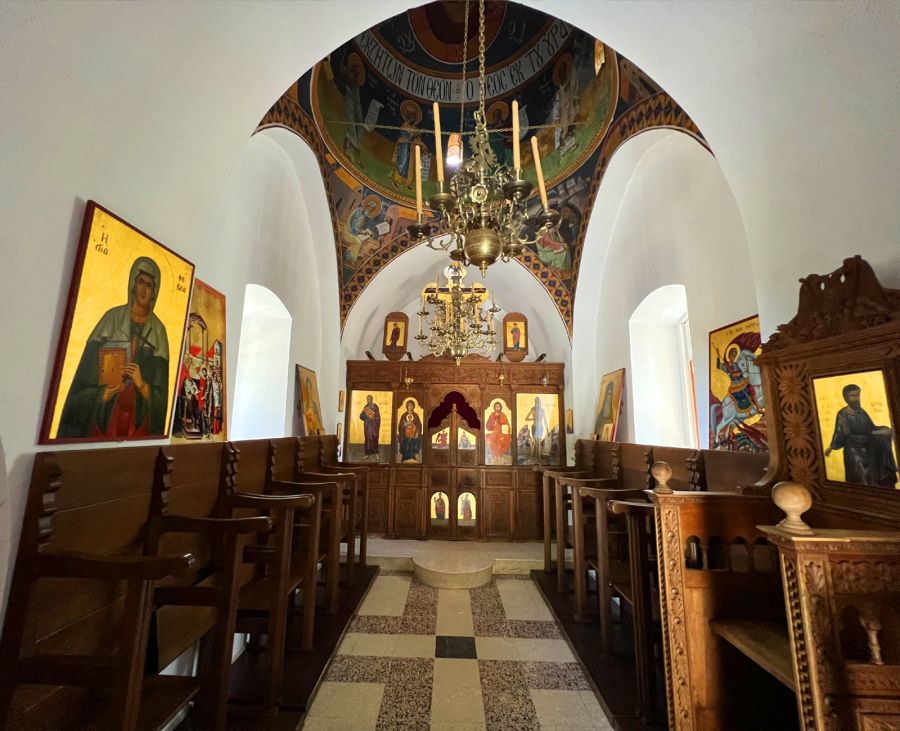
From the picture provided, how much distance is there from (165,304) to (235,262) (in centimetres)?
166

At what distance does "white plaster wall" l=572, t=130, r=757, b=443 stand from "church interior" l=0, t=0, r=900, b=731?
5 centimetres

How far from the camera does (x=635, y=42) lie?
8.86 feet

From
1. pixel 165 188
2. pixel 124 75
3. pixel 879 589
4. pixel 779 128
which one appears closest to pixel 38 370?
pixel 165 188

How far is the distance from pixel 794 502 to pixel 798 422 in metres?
0.98

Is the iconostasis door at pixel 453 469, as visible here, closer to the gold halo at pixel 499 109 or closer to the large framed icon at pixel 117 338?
the gold halo at pixel 499 109

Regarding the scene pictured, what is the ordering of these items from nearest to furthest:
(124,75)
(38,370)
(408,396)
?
(38,370) → (124,75) → (408,396)

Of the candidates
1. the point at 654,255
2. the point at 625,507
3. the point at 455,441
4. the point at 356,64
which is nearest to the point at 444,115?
the point at 356,64

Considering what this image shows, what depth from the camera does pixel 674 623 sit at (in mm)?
1921

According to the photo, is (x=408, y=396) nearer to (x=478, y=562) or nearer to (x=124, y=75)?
(x=478, y=562)

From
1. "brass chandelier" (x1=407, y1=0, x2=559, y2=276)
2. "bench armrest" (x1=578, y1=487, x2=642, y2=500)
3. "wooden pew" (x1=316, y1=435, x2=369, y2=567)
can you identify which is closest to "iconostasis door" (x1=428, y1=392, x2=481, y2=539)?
"wooden pew" (x1=316, y1=435, x2=369, y2=567)

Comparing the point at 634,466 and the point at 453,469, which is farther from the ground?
the point at 634,466

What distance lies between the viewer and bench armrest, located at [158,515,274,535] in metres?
1.92

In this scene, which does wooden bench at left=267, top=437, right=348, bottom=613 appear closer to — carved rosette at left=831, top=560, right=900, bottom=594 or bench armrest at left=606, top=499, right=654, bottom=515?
bench armrest at left=606, top=499, right=654, bottom=515

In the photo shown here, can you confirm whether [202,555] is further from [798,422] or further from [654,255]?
[654,255]
